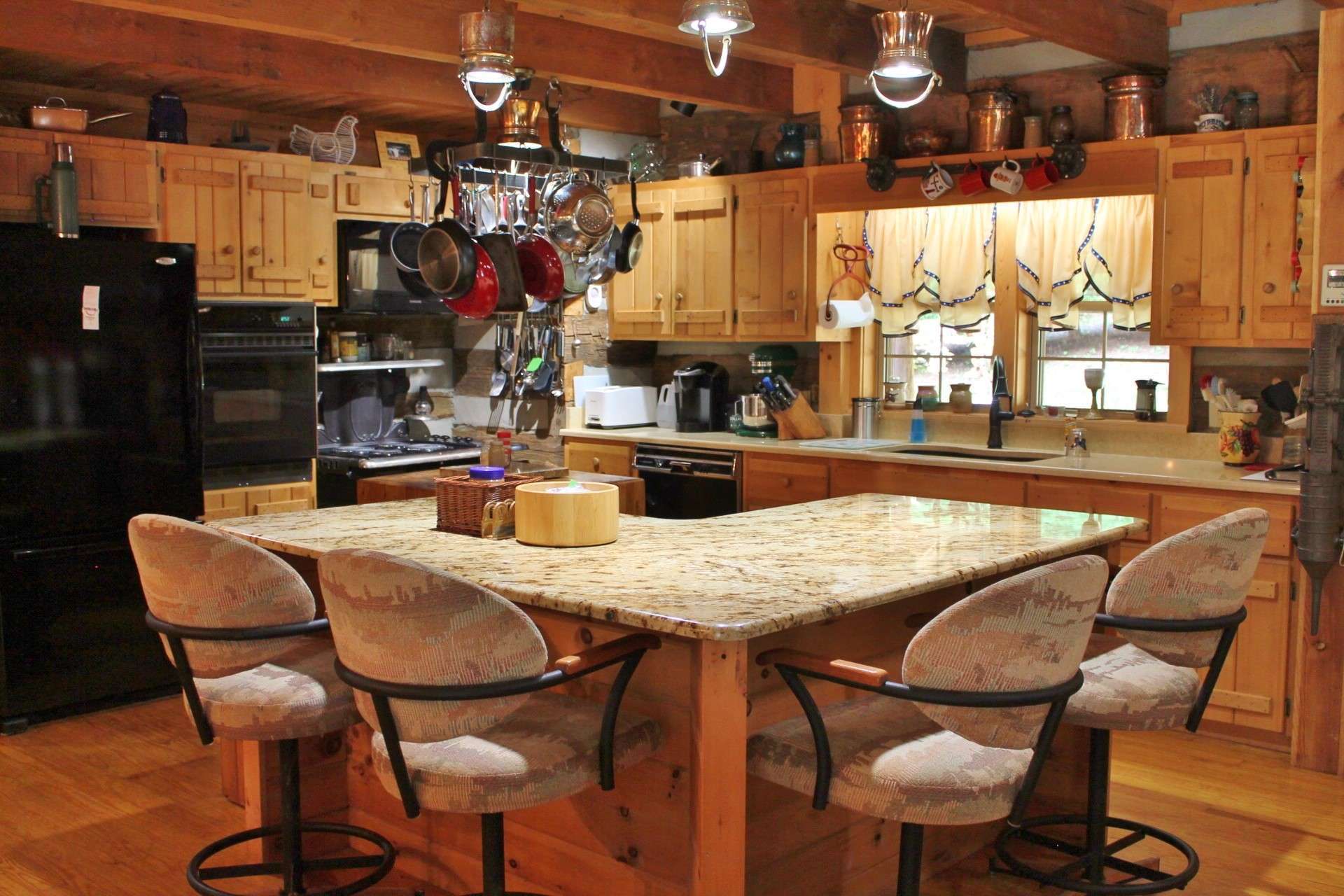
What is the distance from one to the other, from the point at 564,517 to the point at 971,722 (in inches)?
43.6

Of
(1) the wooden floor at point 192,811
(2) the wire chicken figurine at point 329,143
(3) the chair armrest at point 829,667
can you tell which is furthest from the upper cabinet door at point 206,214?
(3) the chair armrest at point 829,667

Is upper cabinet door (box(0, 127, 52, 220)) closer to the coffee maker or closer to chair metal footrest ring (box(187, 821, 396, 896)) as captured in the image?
chair metal footrest ring (box(187, 821, 396, 896))

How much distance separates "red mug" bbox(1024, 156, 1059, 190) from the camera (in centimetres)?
503

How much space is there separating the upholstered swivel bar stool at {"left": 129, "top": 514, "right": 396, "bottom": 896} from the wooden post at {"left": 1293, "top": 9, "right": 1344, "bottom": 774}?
2988 millimetres

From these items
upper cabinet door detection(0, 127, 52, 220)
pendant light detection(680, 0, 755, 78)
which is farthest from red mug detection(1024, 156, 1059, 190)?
upper cabinet door detection(0, 127, 52, 220)

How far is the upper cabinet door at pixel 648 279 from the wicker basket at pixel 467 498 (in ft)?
10.5

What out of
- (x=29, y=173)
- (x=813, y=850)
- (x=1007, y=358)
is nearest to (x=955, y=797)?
(x=813, y=850)

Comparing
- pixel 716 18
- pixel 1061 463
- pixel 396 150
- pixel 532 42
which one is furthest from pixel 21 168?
pixel 1061 463

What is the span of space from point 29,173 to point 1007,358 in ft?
12.9

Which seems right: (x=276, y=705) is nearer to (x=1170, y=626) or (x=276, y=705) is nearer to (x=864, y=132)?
(x=1170, y=626)

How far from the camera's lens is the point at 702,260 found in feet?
20.2

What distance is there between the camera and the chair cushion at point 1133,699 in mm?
2641

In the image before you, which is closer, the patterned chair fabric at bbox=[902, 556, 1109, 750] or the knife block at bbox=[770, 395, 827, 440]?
the patterned chair fabric at bbox=[902, 556, 1109, 750]

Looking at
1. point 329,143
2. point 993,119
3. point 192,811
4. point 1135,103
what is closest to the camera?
point 192,811
